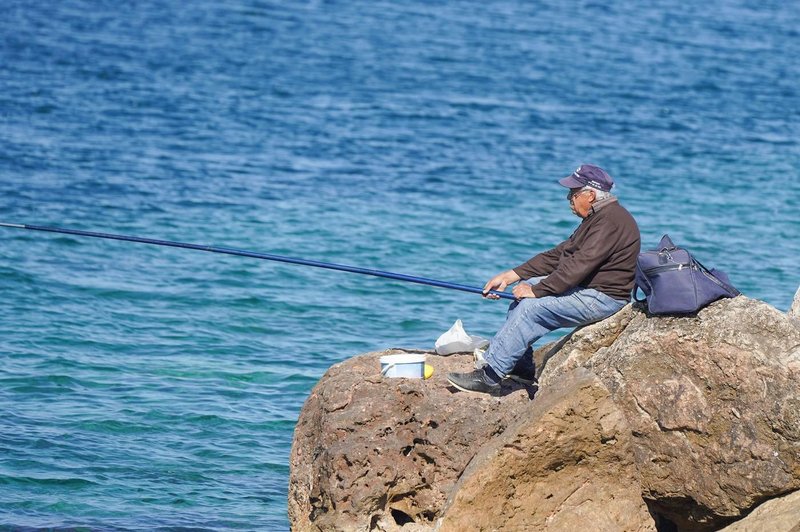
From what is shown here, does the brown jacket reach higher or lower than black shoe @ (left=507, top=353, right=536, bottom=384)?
higher

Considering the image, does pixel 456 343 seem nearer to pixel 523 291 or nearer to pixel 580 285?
pixel 523 291

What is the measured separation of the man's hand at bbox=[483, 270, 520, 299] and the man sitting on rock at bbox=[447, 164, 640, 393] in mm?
221

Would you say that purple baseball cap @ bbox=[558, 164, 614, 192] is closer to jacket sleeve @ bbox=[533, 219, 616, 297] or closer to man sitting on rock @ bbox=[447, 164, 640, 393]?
man sitting on rock @ bbox=[447, 164, 640, 393]

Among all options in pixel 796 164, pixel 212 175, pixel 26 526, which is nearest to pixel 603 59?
pixel 796 164

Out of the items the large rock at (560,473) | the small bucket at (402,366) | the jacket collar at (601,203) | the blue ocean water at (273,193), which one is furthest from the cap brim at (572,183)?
the blue ocean water at (273,193)

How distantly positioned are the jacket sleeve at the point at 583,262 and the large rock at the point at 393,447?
0.66 m

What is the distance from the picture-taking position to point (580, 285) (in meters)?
7.70

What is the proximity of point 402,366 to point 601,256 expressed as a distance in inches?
54.3

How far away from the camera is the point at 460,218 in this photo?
57.7ft

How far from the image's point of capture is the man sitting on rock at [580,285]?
750 cm

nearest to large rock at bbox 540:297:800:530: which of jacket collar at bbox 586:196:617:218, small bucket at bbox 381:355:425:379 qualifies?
jacket collar at bbox 586:196:617:218

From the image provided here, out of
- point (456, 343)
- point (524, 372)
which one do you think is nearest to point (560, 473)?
point (524, 372)

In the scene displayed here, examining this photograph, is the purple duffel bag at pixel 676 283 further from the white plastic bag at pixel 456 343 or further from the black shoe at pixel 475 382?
the white plastic bag at pixel 456 343

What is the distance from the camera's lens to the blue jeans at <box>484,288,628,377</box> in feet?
24.7
